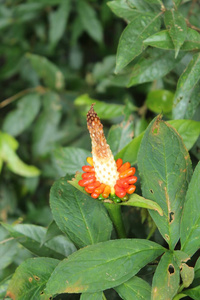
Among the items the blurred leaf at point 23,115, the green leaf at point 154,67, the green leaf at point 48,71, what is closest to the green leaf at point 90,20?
the green leaf at point 48,71

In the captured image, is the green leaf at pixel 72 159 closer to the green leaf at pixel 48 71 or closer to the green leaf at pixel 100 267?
the green leaf at pixel 100 267

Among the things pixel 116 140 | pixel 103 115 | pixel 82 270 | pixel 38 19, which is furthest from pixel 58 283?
pixel 38 19

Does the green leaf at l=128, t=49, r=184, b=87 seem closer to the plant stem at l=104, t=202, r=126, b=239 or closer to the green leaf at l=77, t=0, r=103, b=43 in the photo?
the plant stem at l=104, t=202, r=126, b=239

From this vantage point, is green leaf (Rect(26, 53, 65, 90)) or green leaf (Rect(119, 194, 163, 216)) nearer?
green leaf (Rect(119, 194, 163, 216))

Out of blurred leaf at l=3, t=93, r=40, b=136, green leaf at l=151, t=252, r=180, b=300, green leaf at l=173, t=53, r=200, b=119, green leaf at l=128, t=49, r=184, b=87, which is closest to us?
green leaf at l=151, t=252, r=180, b=300

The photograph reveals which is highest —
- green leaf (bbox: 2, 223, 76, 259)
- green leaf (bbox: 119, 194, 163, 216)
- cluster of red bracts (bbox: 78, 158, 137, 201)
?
cluster of red bracts (bbox: 78, 158, 137, 201)

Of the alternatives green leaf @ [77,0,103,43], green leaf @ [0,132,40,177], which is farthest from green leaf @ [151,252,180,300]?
green leaf @ [77,0,103,43]
